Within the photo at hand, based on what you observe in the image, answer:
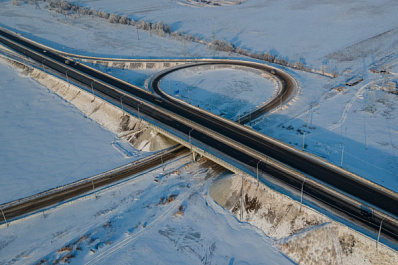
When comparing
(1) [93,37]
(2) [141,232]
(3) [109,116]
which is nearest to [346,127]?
(2) [141,232]

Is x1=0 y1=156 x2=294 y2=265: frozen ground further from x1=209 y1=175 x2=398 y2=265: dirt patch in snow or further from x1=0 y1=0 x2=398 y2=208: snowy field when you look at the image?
x1=0 y1=0 x2=398 y2=208: snowy field

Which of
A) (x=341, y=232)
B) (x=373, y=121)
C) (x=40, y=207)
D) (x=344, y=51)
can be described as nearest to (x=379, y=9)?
(x=344, y=51)

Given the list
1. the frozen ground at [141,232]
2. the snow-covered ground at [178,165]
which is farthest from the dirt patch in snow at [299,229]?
the frozen ground at [141,232]

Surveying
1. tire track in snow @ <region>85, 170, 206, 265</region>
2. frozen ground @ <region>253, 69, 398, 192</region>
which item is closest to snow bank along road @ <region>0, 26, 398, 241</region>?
frozen ground @ <region>253, 69, 398, 192</region>

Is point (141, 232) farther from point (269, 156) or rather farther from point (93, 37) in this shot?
point (93, 37)

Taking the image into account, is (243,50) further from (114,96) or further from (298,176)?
(298,176)
